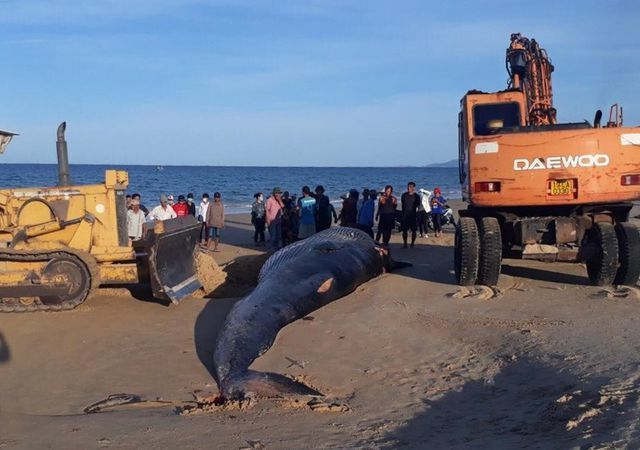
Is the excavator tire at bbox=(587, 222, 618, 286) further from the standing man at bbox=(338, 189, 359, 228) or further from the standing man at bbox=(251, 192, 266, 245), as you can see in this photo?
the standing man at bbox=(251, 192, 266, 245)

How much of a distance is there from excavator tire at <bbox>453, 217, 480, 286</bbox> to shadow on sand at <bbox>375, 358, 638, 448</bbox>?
4.15 m

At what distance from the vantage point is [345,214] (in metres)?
18.2

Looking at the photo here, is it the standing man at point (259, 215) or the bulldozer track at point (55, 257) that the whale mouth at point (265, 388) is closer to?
the bulldozer track at point (55, 257)

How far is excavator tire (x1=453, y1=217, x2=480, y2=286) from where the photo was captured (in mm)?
11188

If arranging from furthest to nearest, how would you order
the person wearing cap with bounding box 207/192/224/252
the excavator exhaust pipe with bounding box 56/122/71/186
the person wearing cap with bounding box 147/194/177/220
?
the person wearing cap with bounding box 207/192/224/252, the person wearing cap with bounding box 147/194/177/220, the excavator exhaust pipe with bounding box 56/122/71/186

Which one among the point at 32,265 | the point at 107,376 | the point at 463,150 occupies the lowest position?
the point at 107,376

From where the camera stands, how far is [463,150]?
13.3 m

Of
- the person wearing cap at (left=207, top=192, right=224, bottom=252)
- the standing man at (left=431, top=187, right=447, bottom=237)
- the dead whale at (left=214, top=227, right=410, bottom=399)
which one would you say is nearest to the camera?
the dead whale at (left=214, top=227, right=410, bottom=399)

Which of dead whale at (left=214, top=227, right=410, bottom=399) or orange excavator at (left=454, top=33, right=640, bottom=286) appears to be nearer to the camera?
dead whale at (left=214, top=227, right=410, bottom=399)

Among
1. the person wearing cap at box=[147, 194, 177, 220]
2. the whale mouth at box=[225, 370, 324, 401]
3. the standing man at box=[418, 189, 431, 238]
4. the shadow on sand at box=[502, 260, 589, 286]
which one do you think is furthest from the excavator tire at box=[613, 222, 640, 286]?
the person wearing cap at box=[147, 194, 177, 220]

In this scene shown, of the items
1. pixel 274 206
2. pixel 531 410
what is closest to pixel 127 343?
pixel 531 410

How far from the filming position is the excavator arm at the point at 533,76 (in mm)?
14641

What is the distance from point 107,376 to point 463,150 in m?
7.81

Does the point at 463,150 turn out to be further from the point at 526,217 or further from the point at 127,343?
the point at 127,343
